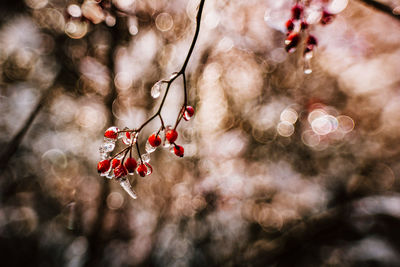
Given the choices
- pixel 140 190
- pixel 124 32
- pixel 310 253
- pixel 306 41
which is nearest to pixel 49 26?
pixel 124 32

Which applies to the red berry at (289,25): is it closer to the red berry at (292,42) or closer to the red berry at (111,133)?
the red berry at (292,42)

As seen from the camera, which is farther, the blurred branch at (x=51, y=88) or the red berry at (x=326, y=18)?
the blurred branch at (x=51, y=88)

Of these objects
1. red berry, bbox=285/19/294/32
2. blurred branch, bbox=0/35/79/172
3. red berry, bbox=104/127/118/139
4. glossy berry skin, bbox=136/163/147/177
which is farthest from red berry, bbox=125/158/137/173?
blurred branch, bbox=0/35/79/172

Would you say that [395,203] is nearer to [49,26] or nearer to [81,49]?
[81,49]

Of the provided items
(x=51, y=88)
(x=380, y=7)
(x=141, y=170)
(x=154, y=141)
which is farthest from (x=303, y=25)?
(x=51, y=88)

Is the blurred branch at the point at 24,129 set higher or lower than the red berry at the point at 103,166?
higher

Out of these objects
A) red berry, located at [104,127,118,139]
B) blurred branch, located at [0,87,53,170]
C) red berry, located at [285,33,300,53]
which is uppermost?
blurred branch, located at [0,87,53,170]

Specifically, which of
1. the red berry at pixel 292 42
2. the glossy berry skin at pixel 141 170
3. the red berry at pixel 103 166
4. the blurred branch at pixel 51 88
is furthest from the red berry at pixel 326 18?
the blurred branch at pixel 51 88

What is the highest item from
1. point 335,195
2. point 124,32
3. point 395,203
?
Result: point 124,32

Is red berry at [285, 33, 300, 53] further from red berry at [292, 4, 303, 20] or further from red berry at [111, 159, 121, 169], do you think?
red berry at [111, 159, 121, 169]
